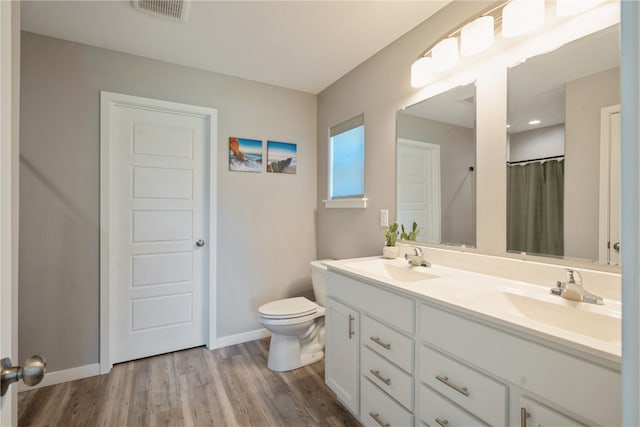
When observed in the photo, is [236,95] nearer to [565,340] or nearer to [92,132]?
[92,132]

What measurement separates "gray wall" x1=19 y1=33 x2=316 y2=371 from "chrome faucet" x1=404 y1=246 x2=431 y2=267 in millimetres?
1523

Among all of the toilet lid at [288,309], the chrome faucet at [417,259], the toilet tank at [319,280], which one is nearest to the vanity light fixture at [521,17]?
the chrome faucet at [417,259]

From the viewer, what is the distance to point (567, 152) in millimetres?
1253

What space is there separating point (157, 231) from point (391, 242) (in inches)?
72.5

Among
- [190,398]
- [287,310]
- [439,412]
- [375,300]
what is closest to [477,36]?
[375,300]

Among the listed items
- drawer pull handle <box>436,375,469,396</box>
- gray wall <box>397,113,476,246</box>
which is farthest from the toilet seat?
drawer pull handle <box>436,375,469,396</box>

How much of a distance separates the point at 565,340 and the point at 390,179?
1485 mm

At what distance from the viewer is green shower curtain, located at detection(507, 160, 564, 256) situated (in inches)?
50.9

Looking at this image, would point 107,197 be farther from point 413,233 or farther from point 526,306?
point 526,306

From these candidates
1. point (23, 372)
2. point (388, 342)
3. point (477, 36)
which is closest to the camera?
point (23, 372)

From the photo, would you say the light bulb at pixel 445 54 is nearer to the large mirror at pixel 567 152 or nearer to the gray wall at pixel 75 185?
the large mirror at pixel 567 152

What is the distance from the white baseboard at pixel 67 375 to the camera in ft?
6.55

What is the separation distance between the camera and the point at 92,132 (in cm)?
213

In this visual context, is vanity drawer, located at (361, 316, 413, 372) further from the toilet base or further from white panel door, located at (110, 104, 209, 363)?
white panel door, located at (110, 104, 209, 363)
